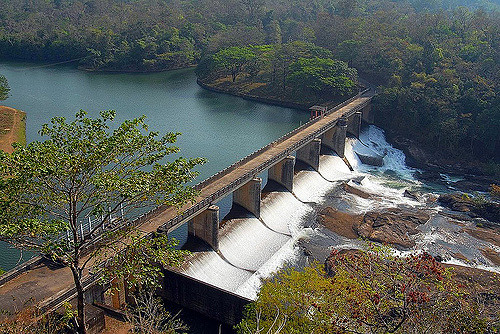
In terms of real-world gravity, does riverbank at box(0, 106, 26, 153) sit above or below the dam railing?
below

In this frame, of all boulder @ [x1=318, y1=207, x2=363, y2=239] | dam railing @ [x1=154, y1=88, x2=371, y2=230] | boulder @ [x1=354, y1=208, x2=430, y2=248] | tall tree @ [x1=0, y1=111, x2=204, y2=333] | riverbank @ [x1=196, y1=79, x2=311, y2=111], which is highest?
tall tree @ [x1=0, y1=111, x2=204, y2=333]

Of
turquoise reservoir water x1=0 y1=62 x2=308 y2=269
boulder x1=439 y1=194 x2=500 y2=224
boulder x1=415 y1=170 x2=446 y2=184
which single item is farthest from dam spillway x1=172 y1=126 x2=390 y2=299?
boulder x1=439 y1=194 x2=500 y2=224

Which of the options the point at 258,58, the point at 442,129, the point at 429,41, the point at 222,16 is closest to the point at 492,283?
the point at 442,129

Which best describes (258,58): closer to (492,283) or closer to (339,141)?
(339,141)

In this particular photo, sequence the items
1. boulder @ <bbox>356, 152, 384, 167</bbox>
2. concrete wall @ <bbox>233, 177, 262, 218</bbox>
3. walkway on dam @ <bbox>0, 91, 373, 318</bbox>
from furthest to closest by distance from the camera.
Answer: boulder @ <bbox>356, 152, 384, 167</bbox> → concrete wall @ <bbox>233, 177, 262, 218</bbox> → walkway on dam @ <bbox>0, 91, 373, 318</bbox>

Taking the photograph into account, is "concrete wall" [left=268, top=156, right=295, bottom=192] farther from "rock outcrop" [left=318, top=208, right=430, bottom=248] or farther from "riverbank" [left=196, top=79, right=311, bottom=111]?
"riverbank" [left=196, top=79, right=311, bottom=111]

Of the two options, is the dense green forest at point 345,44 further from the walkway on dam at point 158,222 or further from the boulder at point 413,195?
the walkway on dam at point 158,222

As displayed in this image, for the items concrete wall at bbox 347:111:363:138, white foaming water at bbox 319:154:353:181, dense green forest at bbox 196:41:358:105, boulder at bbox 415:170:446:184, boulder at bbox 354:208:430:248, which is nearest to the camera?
boulder at bbox 354:208:430:248

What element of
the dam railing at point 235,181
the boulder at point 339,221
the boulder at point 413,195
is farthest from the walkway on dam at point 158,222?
the boulder at point 413,195
